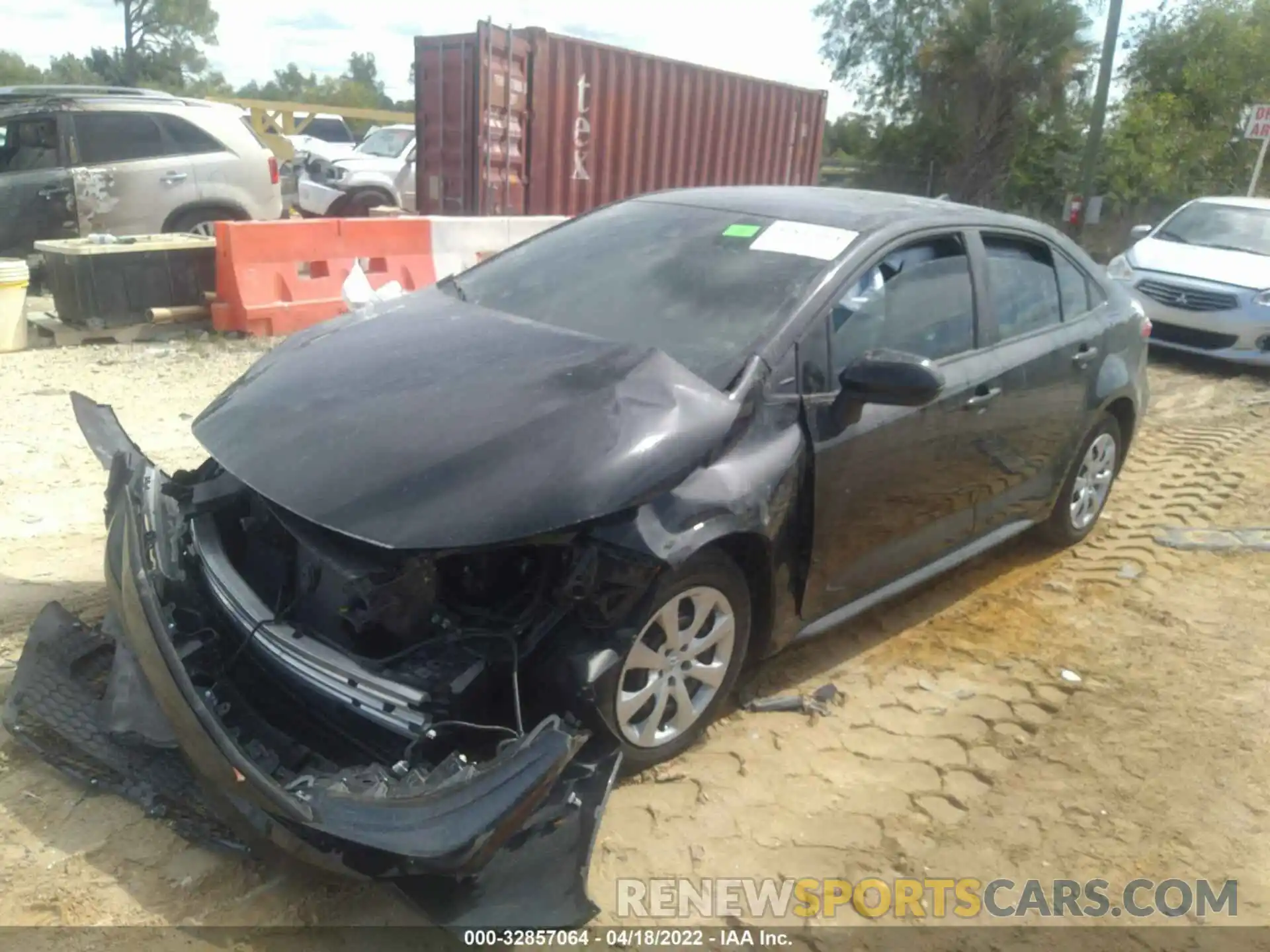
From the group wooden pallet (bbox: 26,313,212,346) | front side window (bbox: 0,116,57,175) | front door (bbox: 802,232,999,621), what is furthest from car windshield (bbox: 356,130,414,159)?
front door (bbox: 802,232,999,621)

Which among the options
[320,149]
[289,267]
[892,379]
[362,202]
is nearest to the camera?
[892,379]

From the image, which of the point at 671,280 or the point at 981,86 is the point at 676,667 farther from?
the point at 981,86

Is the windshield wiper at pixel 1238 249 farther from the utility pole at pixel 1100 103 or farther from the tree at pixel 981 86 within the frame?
the tree at pixel 981 86

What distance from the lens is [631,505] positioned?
268 cm

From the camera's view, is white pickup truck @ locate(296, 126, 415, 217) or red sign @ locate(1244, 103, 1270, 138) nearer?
white pickup truck @ locate(296, 126, 415, 217)

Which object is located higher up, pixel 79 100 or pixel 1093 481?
pixel 79 100

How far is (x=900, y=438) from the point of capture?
3.61 metres

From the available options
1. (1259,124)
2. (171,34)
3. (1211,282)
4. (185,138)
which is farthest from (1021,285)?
(171,34)

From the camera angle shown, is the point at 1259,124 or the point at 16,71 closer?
the point at 1259,124

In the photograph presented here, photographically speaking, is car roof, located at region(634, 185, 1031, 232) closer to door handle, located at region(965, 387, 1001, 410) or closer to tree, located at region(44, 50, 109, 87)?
door handle, located at region(965, 387, 1001, 410)

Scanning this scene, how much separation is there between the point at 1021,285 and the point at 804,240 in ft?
4.15

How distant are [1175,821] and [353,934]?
2521 millimetres

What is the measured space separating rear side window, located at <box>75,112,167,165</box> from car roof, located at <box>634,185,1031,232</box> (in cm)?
723

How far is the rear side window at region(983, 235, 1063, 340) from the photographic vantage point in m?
4.20
